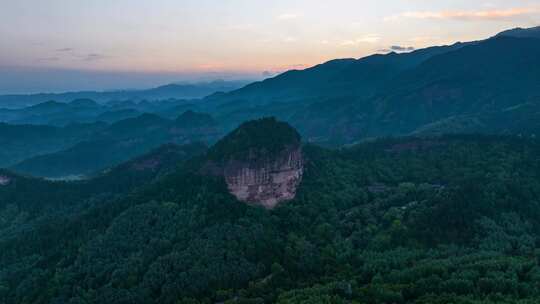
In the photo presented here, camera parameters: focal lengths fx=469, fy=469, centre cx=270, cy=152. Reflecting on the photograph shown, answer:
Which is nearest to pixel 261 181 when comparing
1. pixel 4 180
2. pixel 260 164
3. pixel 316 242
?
pixel 260 164

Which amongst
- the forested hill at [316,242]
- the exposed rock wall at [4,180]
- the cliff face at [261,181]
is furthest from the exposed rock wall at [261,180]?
the exposed rock wall at [4,180]

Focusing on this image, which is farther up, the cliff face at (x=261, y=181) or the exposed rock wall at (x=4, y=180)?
the cliff face at (x=261, y=181)

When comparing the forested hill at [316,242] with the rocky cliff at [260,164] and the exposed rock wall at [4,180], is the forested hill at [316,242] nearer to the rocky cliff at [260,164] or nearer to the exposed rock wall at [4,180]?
the rocky cliff at [260,164]

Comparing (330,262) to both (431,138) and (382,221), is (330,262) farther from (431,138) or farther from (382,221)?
(431,138)

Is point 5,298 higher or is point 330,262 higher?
point 330,262

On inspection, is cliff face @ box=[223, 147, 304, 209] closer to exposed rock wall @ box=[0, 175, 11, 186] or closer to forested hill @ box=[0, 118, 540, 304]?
forested hill @ box=[0, 118, 540, 304]

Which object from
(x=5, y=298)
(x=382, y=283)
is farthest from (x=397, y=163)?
(x=5, y=298)

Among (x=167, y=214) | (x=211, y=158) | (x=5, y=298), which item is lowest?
(x=5, y=298)
